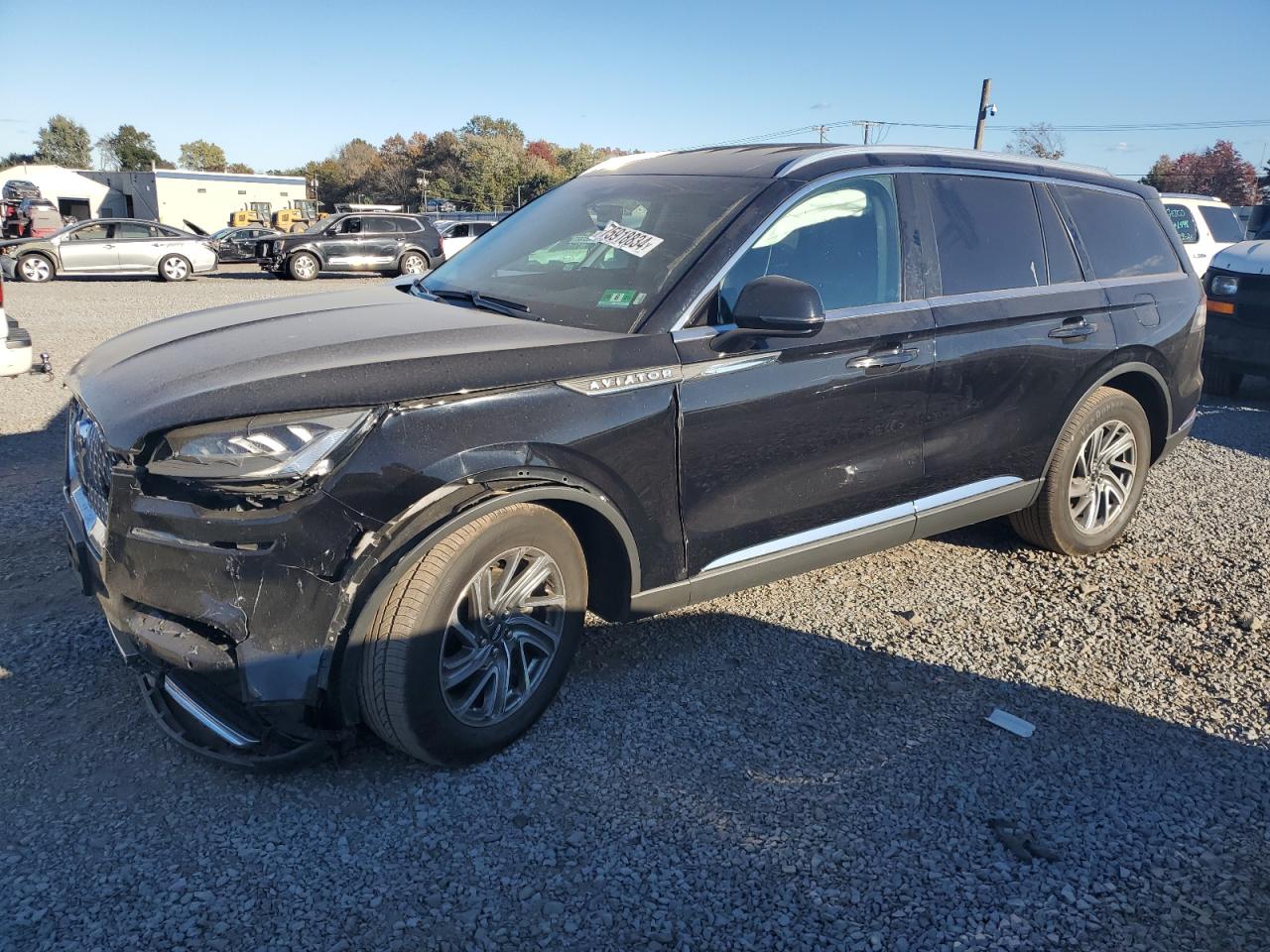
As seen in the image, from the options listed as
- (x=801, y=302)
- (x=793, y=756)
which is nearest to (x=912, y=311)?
(x=801, y=302)

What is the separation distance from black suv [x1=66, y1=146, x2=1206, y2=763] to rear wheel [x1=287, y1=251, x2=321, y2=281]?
20.7m

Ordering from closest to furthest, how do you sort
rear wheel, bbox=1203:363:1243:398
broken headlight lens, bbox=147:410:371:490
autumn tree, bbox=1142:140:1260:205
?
1. broken headlight lens, bbox=147:410:371:490
2. rear wheel, bbox=1203:363:1243:398
3. autumn tree, bbox=1142:140:1260:205

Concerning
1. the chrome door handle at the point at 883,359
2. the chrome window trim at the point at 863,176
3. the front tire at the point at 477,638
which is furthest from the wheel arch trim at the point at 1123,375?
the front tire at the point at 477,638

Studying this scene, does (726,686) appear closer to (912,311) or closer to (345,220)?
(912,311)

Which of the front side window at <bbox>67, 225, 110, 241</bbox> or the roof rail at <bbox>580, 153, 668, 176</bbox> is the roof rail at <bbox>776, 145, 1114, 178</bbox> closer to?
the roof rail at <bbox>580, 153, 668, 176</bbox>

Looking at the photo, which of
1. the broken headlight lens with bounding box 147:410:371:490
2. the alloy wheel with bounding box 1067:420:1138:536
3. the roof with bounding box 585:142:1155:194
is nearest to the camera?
the broken headlight lens with bounding box 147:410:371:490

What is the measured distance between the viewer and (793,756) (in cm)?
314

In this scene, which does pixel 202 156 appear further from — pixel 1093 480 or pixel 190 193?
pixel 1093 480

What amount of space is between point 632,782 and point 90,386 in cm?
212

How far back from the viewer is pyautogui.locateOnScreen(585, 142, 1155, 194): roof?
3.77 m

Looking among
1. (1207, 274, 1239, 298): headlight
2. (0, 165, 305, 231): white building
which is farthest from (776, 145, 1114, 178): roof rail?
(0, 165, 305, 231): white building

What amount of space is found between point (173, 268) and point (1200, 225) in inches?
823

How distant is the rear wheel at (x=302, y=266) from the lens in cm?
2328

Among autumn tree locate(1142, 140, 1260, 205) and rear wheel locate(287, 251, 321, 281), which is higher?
autumn tree locate(1142, 140, 1260, 205)
